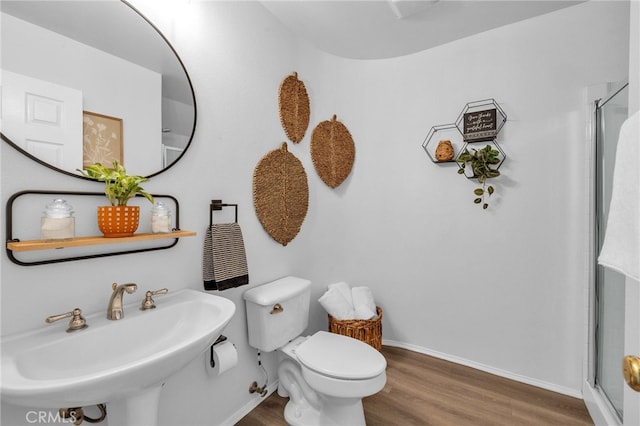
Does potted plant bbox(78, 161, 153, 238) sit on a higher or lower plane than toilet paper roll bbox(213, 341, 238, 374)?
higher

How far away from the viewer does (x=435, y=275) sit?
2.25m

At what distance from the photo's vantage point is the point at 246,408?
167cm

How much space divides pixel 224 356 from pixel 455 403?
1379 millimetres

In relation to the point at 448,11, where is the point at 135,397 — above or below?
below

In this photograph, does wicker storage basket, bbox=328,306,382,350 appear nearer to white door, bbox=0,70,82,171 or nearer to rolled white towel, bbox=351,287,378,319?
rolled white towel, bbox=351,287,378,319

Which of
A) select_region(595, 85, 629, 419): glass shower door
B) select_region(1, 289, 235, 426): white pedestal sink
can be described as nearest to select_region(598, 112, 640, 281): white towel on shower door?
select_region(595, 85, 629, 419): glass shower door

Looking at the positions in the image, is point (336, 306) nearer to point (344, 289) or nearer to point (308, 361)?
point (344, 289)

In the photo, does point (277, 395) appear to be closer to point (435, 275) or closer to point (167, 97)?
point (435, 275)

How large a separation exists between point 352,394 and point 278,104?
67.9 inches

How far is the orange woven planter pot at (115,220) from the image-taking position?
3.32ft

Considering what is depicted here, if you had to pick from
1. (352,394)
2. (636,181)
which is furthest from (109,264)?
(636,181)

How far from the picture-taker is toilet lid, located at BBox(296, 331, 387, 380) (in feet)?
4.51

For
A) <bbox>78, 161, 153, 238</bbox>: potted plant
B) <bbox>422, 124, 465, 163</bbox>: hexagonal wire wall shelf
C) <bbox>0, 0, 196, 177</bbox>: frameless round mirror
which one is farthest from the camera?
<bbox>422, 124, 465, 163</bbox>: hexagonal wire wall shelf

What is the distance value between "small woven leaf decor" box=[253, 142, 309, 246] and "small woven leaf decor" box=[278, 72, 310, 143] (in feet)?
0.49
